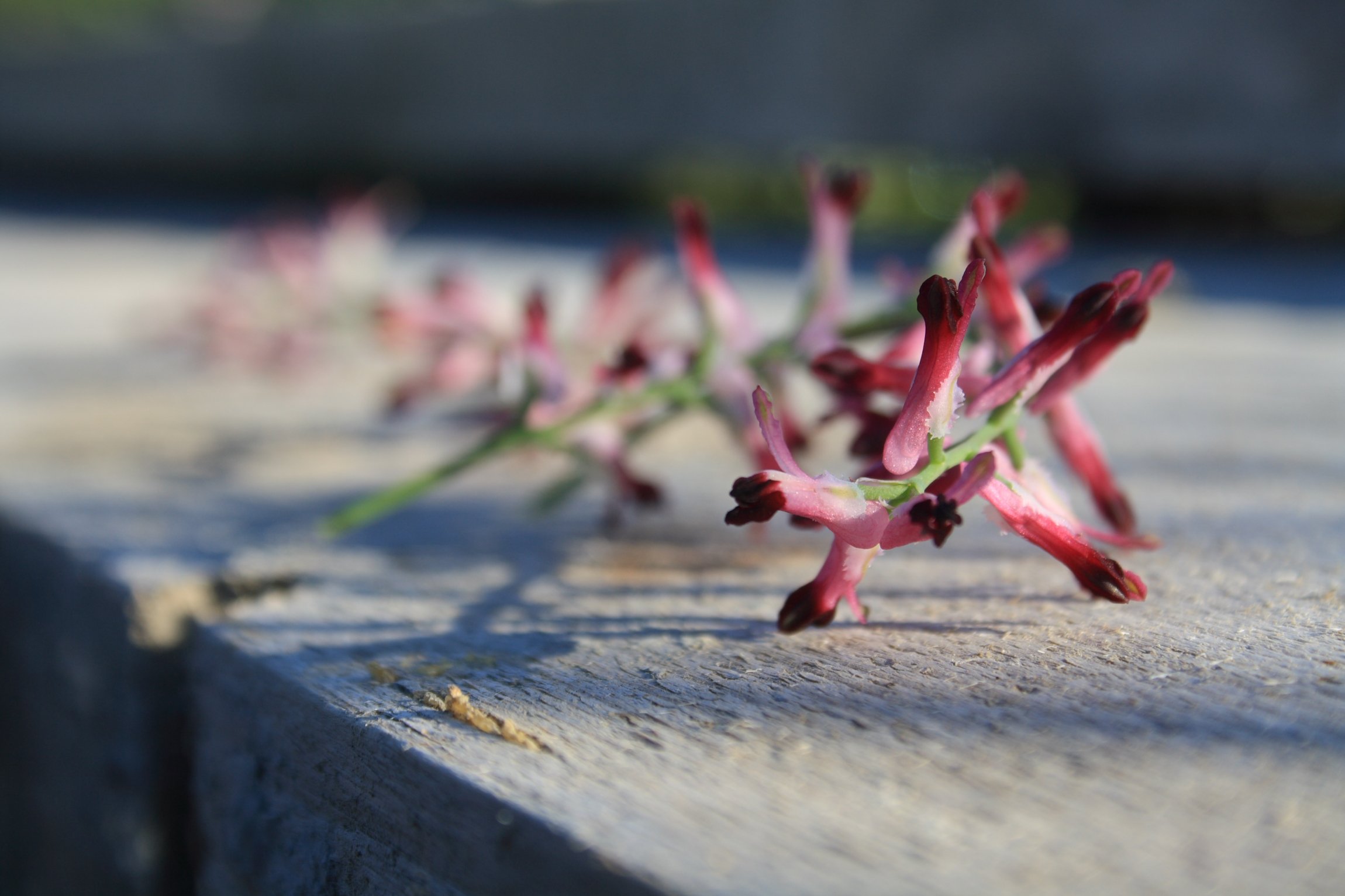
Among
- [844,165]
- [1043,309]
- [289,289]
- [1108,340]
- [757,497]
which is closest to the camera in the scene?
[757,497]

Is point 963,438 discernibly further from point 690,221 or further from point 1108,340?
point 690,221

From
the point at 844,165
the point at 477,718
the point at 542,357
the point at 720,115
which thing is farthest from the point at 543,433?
the point at 844,165

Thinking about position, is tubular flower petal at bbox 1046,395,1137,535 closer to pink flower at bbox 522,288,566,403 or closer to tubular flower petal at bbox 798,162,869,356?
tubular flower petal at bbox 798,162,869,356

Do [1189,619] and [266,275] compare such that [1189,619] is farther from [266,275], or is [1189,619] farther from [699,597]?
[266,275]

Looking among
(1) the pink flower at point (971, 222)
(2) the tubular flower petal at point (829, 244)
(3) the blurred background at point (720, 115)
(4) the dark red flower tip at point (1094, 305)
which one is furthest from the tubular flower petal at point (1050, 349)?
(3) the blurred background at point (720, 115)

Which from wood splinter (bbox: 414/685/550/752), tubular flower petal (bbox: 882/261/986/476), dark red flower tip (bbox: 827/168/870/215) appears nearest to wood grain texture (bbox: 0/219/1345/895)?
wood splinter (bbox: 414/685/550/752)

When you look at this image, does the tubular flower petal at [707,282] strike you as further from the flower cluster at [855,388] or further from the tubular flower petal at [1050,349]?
the tubular flower petal at [1050,349]

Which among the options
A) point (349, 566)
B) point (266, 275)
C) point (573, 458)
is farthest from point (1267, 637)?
point (266, 275)
